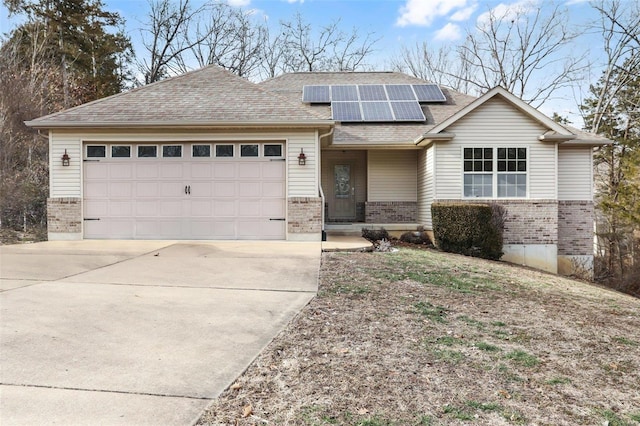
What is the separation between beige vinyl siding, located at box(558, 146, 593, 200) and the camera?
1304 cm

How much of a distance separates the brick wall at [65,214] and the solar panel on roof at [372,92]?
998cm

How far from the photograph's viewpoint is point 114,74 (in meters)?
25.6

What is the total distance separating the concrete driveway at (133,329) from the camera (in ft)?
9.08

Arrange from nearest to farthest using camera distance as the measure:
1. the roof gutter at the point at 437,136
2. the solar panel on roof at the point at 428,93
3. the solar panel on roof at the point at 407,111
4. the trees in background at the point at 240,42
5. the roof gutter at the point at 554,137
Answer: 1. the roof gutter at the point at 554,137
2. the roof gutter at the point at 437,136
3. the solar panel on roof at the point at 407,111
4. the solar panel on roof at the point at 428,93
5. the trees in background at the point at 240,42

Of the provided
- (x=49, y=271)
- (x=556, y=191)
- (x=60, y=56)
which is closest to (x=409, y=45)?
(x=556, y=191)

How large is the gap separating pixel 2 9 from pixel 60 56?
11.2 ft

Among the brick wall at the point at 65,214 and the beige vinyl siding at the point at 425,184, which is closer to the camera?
the brick wall at the point at 65,214

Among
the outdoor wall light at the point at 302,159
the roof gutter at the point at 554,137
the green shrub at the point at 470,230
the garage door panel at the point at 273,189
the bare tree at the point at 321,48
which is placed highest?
the bare tree at the point at 321,48

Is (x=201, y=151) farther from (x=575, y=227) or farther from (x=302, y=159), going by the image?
(x=575, y=227)

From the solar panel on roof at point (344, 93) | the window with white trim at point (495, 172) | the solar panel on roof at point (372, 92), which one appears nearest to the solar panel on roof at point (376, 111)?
the solar panel on roof at point (372, 92)

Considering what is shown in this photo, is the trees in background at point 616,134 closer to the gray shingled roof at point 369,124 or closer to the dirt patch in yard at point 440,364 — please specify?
the gray shingled roof at point 369,124

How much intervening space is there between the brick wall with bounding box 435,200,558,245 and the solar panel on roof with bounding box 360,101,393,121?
13.4 feet

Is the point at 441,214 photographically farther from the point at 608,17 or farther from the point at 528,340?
the point at 608,17

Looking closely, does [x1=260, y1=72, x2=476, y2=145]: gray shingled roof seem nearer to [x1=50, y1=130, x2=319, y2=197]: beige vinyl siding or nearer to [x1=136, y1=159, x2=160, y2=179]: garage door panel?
[x1=50, y1=130, x2=319, y2=197]: beige vinyl siding
